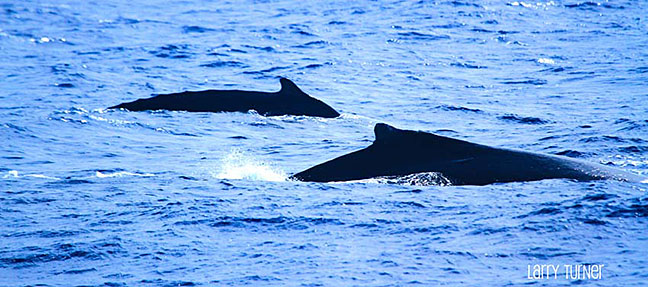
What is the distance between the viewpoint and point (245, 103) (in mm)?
21312

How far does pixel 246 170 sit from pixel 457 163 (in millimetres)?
3510

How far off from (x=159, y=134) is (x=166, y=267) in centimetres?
884

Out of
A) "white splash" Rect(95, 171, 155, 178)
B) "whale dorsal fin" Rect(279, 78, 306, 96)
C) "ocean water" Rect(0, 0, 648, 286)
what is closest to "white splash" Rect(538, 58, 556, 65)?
"ocean water" Rect(0, 0, 648, 286)

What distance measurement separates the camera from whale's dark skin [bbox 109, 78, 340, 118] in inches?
826

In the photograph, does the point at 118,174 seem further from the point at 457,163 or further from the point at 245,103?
the point at 245,103

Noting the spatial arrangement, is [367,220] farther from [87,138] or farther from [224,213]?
[87,138]

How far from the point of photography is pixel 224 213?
12.9m

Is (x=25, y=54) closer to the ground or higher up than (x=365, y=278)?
closer to the ground

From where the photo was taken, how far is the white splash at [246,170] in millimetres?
15133

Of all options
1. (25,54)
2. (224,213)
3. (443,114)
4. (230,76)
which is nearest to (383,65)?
(230,76)

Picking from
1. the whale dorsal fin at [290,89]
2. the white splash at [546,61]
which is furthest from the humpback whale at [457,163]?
the white splash at [546,61]

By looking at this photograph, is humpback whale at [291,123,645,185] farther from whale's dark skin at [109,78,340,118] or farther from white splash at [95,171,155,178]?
whale's dark skin at [109,78,340,118]

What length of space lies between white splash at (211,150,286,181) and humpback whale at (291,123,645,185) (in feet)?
5.62

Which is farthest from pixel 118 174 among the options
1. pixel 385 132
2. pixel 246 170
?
pixel 385 132
